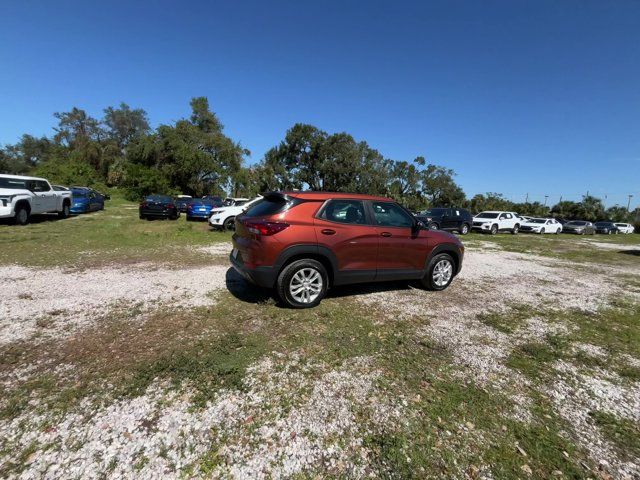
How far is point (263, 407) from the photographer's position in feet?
8.60

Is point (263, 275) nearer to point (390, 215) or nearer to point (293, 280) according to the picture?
point (293, 280)

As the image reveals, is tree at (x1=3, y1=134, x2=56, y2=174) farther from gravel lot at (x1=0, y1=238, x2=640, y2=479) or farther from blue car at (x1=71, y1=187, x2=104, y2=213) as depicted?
gravel lot at (x1=0, y1=238, x2=640, y2=479)

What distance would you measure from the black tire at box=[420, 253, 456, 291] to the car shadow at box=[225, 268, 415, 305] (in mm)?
357

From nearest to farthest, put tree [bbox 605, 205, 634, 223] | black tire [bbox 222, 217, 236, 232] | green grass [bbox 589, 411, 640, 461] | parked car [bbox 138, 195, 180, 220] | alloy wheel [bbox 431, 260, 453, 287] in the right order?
green grass [bbox 589, 411, 640, 461] → alloy wheel [bbox 431, 260, 453, 287] → black tire [bbox 222, 217, 236, 232] → parked car [bbox 138, 195, 180, 220] → tree [bbox 605, 205, 634, 223]

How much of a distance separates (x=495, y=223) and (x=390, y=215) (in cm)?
1950

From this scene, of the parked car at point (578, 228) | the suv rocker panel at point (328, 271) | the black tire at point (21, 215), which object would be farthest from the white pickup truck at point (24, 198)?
the parked car at point (578, 228)

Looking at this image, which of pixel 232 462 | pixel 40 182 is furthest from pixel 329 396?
pixel 40 182

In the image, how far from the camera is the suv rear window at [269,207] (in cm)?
455

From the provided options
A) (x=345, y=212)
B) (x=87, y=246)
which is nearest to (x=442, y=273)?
(x=345, y=212)

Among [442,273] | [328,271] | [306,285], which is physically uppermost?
[328,271]

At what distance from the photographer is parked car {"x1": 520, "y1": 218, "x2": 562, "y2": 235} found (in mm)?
25359

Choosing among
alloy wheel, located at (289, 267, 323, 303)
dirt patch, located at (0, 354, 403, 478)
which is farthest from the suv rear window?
dirt patch, located at (0, 354, 403, 478)

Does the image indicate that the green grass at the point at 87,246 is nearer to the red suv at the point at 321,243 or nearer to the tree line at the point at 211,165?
the red suv at the point at 321,243

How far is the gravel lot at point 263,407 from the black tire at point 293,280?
0.92 meters
